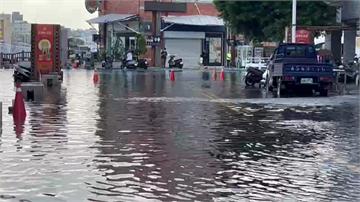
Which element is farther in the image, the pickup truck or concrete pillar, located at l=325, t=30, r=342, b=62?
concrete pillar, located at l=325, t=30, r=342, b=62

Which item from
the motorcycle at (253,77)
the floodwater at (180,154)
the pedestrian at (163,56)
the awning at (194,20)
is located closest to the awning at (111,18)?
the awning at (194,20)

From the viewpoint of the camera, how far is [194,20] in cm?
7200

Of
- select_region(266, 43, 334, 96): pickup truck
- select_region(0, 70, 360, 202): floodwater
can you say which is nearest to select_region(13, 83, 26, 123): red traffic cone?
select_region(0, 70, 360, 202): floodwater

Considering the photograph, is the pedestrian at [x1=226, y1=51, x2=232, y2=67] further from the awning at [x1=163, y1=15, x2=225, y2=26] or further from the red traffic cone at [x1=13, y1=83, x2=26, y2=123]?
the red traffic cone at [x1=13, y1=83, x2=26, y2=123]

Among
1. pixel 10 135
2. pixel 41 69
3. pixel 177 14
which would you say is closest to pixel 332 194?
pixel 10 135

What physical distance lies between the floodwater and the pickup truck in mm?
5277

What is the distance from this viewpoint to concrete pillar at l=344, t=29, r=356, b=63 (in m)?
43.2

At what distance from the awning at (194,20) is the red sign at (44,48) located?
3739cm

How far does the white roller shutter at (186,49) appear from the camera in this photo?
73.0 m

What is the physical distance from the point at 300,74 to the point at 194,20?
1826 inches

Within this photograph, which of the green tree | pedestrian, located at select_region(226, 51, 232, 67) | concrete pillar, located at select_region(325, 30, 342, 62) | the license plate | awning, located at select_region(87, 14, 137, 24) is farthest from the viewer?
pedestrian, located at select_region(226, 51, 232, 67)

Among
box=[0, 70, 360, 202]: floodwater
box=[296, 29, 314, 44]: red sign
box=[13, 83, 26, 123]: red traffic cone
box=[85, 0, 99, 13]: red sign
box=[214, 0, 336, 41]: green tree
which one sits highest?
box=[85, 0, 99, 13]: red sign

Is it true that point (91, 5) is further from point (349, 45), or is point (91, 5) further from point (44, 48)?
point (44, 48)

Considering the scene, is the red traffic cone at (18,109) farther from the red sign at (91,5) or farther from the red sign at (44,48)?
the red sign at (91,5)
